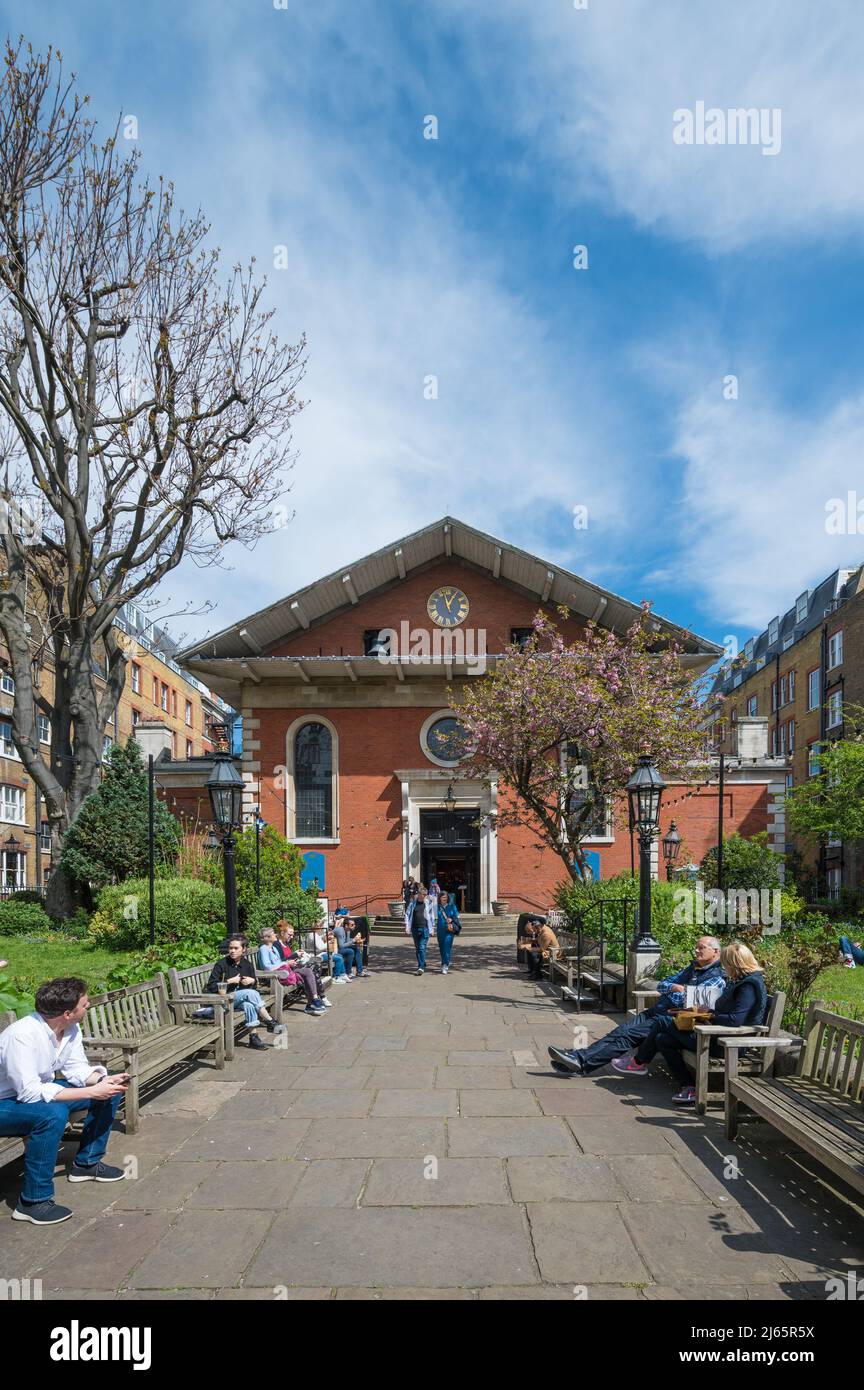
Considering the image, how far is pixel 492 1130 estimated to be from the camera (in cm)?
650

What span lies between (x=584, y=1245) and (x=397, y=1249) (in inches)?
36.3

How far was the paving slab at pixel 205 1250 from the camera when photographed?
4.14m

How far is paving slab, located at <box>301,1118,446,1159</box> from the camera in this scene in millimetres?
6008

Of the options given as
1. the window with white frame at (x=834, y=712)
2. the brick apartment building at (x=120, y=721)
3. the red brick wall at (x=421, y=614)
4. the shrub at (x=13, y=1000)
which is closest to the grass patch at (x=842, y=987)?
the shrub at (x=13, y=1000)

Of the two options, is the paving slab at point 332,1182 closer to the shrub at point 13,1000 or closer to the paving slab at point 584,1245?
the paving slab at point 584,1245

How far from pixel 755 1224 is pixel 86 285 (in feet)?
69.3

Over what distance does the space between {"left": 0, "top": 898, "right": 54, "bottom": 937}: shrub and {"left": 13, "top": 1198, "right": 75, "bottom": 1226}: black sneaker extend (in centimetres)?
1718

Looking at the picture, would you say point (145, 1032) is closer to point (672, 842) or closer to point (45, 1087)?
point (45, 1087)

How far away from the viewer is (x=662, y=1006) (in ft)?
25.5

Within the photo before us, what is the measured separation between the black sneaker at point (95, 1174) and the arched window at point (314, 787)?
2148cm

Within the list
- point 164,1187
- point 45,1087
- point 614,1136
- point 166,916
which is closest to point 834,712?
point 166,916

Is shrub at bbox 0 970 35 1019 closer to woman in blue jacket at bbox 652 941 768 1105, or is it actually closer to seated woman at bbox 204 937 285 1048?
seated woman at bbox 204 937 285 1048
